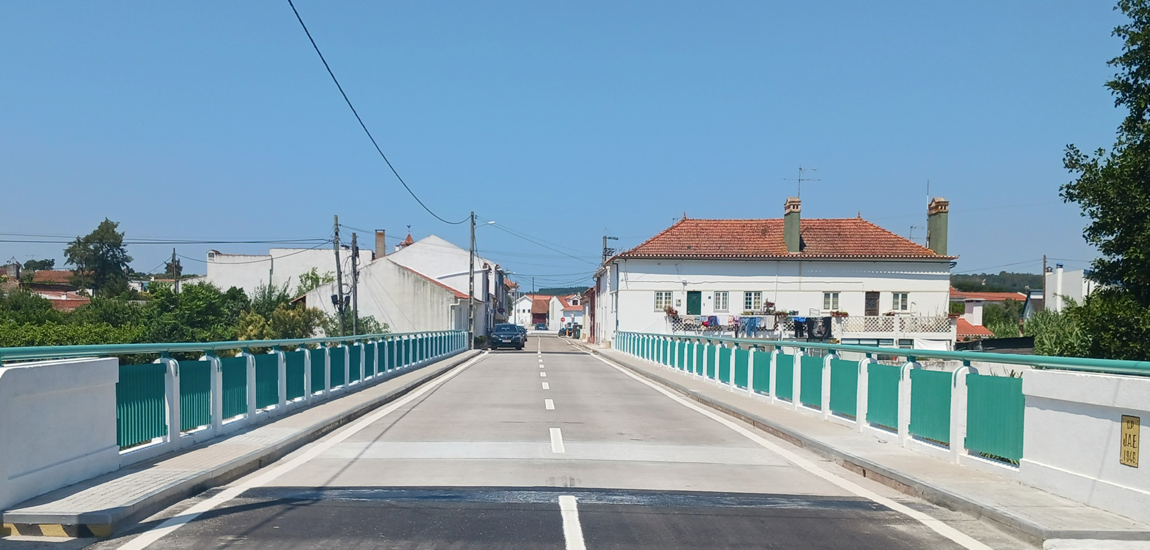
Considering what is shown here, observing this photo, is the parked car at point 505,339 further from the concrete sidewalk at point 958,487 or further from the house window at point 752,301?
the concrete sidewalk at point 958,487

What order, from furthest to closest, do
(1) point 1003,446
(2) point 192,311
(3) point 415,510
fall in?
1. (2) point 192,311
2. (1) point 1003,446
3. (3) point 415,510

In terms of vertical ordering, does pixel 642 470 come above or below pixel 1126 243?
below

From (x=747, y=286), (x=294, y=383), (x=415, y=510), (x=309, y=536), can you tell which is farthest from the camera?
(x=747, y=286)

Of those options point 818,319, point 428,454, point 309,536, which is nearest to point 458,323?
point 818,319

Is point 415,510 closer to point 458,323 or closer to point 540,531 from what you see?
point 540,531

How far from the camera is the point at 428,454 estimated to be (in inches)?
401

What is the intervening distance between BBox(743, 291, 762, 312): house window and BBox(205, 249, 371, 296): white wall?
110 feet

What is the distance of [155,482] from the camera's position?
7.39m

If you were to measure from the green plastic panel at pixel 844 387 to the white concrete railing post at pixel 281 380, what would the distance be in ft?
27.8

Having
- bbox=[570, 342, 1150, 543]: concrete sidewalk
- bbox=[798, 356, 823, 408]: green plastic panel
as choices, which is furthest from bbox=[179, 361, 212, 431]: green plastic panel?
bbox=[798, 356, 823, 408]: green plastic panel

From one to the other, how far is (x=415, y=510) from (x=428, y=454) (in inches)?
124

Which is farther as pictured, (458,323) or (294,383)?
(458,323)

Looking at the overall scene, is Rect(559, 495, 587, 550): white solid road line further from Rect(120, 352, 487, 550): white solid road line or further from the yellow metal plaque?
the yellow metal plaque

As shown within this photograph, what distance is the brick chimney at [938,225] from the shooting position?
5506cm
